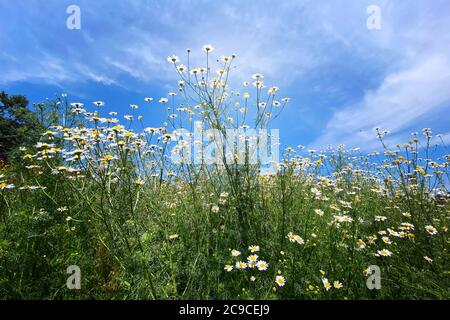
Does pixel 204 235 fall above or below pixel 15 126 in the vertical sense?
below

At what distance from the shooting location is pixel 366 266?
9.53 feet

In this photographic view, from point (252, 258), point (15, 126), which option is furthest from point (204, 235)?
point (15, 126)

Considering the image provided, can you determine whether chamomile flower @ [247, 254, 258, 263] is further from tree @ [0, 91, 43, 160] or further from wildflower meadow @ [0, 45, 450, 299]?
tree @ [0, 91, 43, 160]

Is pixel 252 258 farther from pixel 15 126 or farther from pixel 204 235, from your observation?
pixel 15 126

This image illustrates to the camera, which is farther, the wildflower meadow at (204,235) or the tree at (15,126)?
the tree at (15,126)

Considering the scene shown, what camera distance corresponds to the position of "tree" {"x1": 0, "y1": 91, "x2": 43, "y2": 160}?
5211mm

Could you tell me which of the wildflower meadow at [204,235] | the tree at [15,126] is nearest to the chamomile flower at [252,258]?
the wildflower meadow at [204,235]

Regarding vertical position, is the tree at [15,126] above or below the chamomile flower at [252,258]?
above

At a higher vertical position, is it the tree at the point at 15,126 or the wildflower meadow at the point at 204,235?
the tree at the point at 15,126

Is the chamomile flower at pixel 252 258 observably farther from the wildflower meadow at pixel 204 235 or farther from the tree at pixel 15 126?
the tree at pixel 15 126

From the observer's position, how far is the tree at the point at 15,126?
521 cm

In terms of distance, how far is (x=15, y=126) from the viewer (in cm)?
1323

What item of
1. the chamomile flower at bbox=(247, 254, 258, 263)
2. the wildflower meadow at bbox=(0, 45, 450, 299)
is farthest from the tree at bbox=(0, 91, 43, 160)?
the chamomile flower at bbox=(247, 254, 258, 263)
